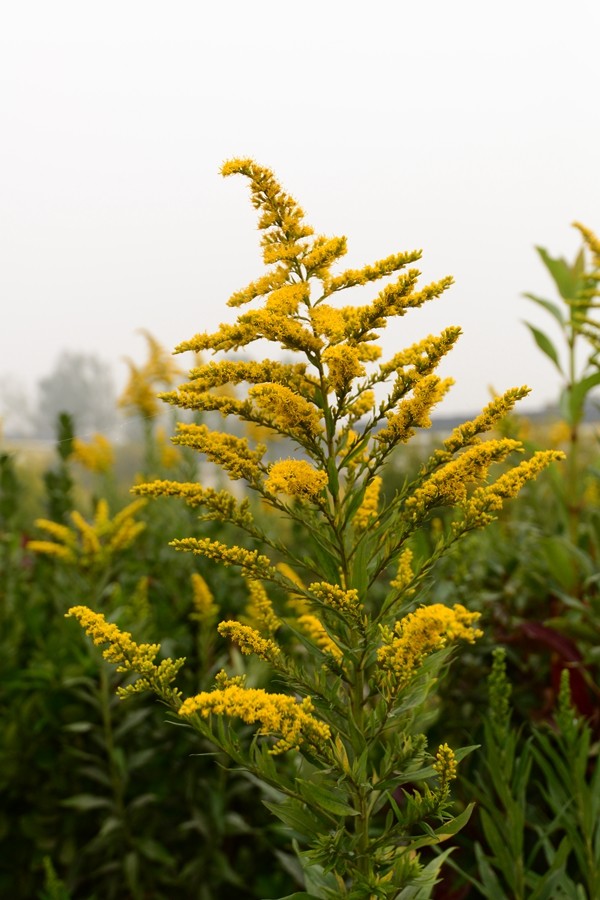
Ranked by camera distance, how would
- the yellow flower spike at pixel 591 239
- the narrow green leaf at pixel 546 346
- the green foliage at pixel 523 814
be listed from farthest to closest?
the narrow green leaf at pixel 546 346
the yellow flower spike at pixel 591 239
the green foliage at pixel 523 814

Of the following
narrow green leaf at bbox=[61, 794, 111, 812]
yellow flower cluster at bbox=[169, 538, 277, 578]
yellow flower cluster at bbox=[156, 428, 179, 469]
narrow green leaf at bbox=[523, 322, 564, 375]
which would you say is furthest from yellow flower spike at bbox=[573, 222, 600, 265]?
yellow flower cluster at bbox=[156, 428, 179, 469]

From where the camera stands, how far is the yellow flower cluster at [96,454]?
5582 millimetres

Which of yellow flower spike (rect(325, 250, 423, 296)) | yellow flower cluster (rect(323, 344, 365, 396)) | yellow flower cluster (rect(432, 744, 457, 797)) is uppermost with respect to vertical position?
yellow flower spike (rect(325, 250, 423, 296))

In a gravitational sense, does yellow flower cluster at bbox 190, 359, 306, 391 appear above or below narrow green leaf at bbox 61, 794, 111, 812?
above

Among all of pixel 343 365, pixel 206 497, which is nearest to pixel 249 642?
pixel 206 497

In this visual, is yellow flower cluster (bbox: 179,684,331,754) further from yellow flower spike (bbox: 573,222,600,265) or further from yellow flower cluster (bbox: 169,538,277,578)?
yellow flower spike (bbox: 573,222,600,265)

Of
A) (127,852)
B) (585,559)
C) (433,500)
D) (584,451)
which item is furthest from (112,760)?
(584,451)

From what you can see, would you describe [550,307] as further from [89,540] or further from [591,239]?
[89,540]

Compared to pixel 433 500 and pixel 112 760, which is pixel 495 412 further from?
pixel 112 760

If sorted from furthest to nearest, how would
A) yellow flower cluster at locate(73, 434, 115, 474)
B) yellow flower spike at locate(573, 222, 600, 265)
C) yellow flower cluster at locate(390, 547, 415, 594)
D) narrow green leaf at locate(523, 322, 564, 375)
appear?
yellow flower cluster at locate(73, 434, 115, 474) → narrow green leaf at locate(523, 322, 564, 375) → yellow flower spike at locate(573, 222, 600, 265) → yellow flower cluster at locate(390, 547, 415, 594)

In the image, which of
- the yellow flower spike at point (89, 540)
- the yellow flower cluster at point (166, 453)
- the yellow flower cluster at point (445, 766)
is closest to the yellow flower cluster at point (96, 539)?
the yellow flower spike at point (89, 540)

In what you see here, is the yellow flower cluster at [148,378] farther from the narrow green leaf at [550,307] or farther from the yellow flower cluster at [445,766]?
the yellow flower cluster at [445,766]

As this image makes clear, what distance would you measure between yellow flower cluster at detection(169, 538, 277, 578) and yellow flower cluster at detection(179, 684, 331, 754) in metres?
0.19

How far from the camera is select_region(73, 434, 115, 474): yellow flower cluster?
5582 millimetres
